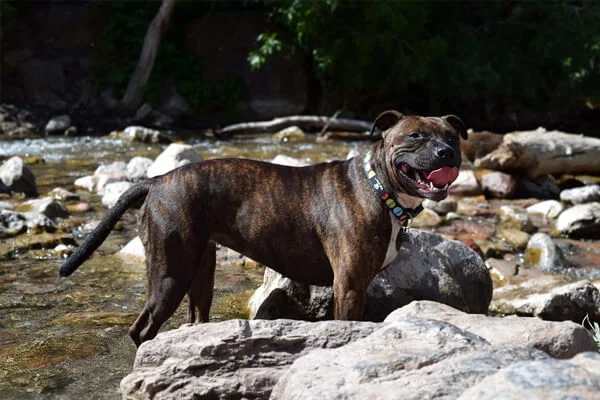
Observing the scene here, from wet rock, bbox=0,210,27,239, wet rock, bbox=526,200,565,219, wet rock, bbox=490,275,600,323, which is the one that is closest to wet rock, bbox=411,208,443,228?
wet rock, bbox=526,200,565,219

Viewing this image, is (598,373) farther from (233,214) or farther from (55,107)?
(55,107)

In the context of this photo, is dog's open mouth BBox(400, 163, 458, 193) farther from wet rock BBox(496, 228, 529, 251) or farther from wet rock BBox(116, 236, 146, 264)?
wet rock BBox(496, 228, 529, 251)

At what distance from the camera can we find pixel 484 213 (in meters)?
11.1

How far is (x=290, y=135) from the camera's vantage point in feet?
59.0

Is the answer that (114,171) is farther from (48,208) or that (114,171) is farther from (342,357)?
(342,357)

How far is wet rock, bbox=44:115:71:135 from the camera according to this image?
763 inches

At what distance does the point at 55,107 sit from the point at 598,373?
63.9 feet

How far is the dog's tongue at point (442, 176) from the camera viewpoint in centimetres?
495

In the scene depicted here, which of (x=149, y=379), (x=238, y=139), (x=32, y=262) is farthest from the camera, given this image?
(x=238, y=139)

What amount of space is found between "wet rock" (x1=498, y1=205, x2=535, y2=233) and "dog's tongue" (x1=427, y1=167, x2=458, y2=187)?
225 inches

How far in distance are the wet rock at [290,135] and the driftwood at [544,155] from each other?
556cm

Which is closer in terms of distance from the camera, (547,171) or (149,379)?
(149,379)

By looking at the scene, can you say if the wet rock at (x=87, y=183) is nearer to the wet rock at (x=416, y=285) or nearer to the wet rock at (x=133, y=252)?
the wet rock at (x=133, y=252)

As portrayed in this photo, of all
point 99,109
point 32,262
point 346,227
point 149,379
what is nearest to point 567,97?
point 99,109
